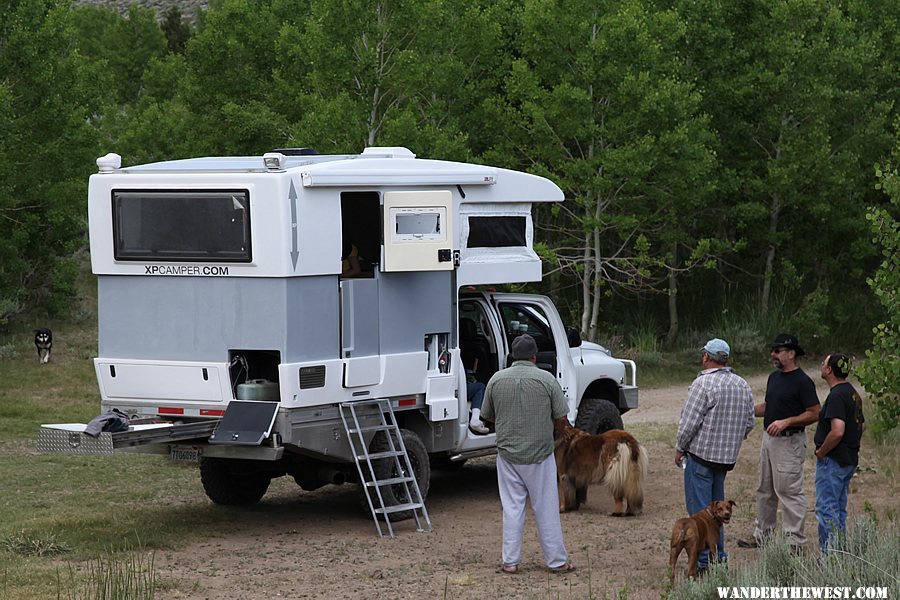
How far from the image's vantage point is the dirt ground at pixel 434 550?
9.09 metres

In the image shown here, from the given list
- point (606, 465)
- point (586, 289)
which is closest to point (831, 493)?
point (606, 465)

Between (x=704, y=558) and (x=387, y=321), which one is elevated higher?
(x=387, y=321)

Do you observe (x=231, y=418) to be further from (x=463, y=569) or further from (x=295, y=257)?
(x=463, y=569)

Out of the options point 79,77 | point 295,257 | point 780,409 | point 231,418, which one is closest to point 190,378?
point 231,418

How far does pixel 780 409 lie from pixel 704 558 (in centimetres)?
132

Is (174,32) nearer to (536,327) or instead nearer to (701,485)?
(536,327)

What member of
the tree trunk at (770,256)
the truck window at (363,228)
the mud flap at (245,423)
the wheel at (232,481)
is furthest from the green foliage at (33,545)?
the tree trunk at (770,256)

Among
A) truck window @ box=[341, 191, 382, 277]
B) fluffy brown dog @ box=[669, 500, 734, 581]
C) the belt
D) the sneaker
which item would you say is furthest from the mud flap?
the belt

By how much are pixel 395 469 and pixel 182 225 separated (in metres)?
2.87

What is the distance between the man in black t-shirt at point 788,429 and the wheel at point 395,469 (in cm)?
322

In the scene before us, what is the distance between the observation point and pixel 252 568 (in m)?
9.77

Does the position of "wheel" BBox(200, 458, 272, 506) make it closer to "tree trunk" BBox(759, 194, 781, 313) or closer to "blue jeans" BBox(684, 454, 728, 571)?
"blue jeans" BBox(684, 454, 728, 571)

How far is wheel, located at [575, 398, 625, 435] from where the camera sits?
13805mm

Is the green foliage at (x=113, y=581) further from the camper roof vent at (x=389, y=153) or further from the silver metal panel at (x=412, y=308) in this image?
the camper roof vent at (x=389, y=153)
